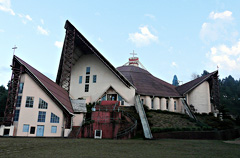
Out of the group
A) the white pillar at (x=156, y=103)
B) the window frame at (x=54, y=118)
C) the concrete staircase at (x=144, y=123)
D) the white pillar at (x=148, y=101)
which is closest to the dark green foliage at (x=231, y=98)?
the white pillar at (x=156, y=103)

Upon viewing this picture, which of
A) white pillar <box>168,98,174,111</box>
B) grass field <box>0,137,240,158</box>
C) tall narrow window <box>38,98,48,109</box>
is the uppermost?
white pillar <box>168,98,174,111</box>

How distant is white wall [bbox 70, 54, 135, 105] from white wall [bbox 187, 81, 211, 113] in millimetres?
13569

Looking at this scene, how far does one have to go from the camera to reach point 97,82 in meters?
34.8

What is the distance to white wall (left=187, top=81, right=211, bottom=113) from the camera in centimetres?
3769

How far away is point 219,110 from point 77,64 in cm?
2851

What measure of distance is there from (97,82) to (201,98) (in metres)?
20.1

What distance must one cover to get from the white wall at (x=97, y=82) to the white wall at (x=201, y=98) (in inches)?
534

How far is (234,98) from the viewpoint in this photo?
247ft

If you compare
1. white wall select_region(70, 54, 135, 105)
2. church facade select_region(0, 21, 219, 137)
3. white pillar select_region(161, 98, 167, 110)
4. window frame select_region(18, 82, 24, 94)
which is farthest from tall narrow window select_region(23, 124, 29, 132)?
white pillar select_region(161, 98, 167, 110)

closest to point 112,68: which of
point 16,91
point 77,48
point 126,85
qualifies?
point 126,85

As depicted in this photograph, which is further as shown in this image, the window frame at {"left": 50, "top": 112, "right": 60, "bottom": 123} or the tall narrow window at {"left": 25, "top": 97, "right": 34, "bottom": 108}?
the window frame at {"left": 50, "top": 112, "right": 60, "bottom": 123}

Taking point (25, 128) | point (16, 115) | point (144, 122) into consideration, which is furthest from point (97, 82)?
point (25, 128)

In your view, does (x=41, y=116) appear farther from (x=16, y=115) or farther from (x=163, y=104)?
(x=163, y=104)

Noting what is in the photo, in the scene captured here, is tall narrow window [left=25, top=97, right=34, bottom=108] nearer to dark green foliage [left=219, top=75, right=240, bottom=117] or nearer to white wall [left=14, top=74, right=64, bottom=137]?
white wall [left=14, top=74, right=64, bottom=137]
